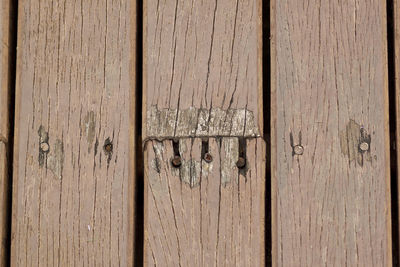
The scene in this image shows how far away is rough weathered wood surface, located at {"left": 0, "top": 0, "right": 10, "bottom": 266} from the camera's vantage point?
160cm

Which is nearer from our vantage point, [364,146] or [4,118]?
[364,146]

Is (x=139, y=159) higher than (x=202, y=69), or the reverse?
(x=202, y=69)

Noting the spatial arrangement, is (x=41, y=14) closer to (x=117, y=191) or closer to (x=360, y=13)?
(x=117, y=191)

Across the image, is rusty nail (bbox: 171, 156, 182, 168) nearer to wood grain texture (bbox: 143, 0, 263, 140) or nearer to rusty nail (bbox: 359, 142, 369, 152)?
wood grain texture (bbox: 143, 0, 263, 140)

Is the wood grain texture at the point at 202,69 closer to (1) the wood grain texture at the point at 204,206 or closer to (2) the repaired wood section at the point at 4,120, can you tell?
(1) the wood grain texture at the point at 204,206

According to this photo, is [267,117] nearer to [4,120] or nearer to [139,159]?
[139,159]

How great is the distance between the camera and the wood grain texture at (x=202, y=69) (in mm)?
1557

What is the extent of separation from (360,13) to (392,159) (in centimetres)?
46

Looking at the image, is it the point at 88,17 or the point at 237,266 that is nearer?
the point at 237,266

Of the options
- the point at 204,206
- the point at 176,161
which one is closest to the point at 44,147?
the point at 176,161

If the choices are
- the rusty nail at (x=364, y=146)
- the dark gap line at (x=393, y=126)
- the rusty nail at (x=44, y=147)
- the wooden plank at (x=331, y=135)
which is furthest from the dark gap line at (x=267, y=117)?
the rusty nail at (x=44, y=147)

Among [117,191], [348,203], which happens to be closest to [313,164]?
[348,203]

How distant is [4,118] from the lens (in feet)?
5.33

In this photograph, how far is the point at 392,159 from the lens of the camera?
5.17 ft
